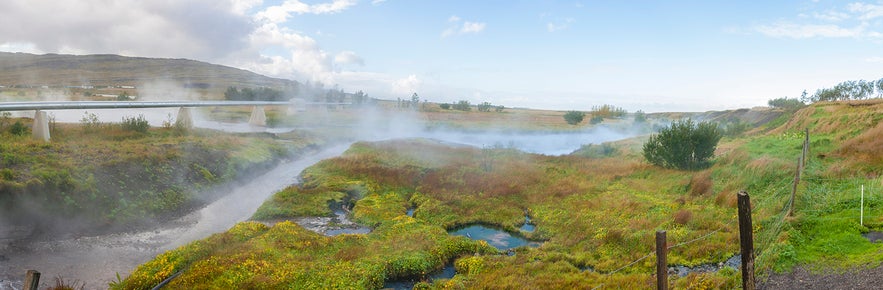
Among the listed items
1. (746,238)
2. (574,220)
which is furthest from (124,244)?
(746,238)

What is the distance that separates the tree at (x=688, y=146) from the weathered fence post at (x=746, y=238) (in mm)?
27414

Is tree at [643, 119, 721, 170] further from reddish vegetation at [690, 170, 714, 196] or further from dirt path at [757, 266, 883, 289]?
dirt path at [757, 266, 883, 289]

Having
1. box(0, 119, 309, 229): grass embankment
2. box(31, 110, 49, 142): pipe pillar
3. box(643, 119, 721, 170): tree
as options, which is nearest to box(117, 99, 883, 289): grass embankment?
box(643, 119, 721, 170): tree

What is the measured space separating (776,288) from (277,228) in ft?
66.8

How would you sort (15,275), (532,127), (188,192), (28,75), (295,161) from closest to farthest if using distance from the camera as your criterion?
1. (15,275)
2. (188,192)
3. (295,161)
4. (532,127)
5. (28,75)

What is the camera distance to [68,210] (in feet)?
78.4

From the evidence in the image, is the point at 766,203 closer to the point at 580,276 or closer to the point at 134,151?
the point at 580,276

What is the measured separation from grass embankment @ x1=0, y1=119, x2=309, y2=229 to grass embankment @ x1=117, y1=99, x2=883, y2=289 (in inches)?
278

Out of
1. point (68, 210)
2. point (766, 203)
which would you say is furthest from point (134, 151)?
point (766, 203)

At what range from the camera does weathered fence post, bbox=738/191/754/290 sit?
381 inches

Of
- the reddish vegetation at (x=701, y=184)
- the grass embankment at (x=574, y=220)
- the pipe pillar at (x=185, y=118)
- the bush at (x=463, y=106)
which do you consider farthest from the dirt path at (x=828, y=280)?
the bush at (x=463, y=106)

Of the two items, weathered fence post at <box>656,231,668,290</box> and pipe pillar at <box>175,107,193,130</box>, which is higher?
pipe pillar at <box>175,107,193,130</box>

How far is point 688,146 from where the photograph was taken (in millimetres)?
35344

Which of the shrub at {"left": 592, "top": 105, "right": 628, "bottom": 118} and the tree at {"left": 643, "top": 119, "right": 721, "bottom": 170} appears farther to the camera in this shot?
the shrub at {"left": 592, "top": 105, "right": 628, "bottom": 118}
